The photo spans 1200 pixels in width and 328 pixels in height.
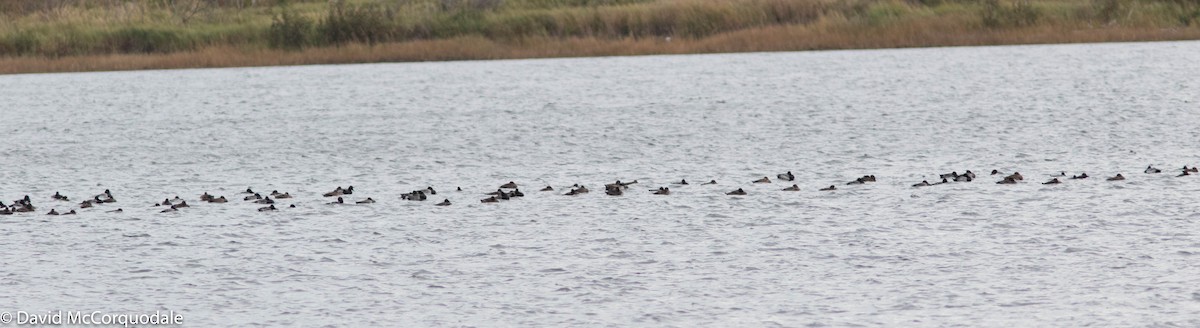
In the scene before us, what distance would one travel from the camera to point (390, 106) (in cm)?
2680

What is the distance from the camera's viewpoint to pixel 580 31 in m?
37.9

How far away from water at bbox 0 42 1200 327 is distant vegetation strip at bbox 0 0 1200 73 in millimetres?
7243

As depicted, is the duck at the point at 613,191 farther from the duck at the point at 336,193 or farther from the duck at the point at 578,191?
the duck at the point at 336,193

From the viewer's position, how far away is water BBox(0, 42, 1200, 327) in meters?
10.0

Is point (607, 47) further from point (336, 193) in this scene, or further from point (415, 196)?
point (415, 196)

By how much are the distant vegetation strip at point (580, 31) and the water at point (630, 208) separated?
724 cm

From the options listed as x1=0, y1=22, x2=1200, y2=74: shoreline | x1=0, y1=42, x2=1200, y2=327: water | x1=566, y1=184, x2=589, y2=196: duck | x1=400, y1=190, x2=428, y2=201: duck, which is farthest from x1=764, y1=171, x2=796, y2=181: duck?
x1=0, y1=22, x2=1200, y2=74: shoreline

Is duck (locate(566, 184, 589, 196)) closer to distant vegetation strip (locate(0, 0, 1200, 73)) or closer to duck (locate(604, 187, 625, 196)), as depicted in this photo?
duck (locate(604, 187, 625, 196))

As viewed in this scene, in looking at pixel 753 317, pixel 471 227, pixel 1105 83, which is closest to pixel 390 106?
pixel 1105 83

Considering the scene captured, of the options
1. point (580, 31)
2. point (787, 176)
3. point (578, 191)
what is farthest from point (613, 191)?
point (580, 31)

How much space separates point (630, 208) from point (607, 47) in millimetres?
22638

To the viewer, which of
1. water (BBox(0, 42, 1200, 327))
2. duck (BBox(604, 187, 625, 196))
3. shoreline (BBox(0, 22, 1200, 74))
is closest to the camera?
water (BBox(0, 42, 1200, 327))

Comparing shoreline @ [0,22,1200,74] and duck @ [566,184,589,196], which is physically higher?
duck @ [566,184,589,196]

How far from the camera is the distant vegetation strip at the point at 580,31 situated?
1454 inches
